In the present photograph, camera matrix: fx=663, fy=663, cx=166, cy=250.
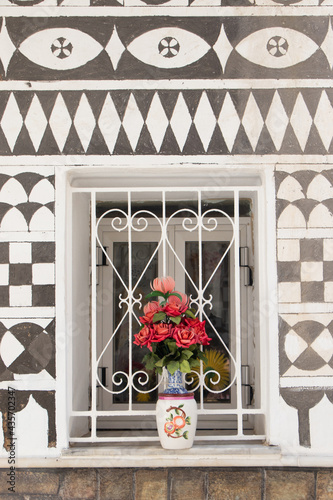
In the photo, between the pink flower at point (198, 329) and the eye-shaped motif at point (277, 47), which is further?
the eye-shaped motif at point (277, 47)

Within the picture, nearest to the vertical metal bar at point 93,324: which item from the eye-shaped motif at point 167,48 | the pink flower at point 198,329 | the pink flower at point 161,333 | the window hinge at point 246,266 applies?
the pink flower at point 161,333

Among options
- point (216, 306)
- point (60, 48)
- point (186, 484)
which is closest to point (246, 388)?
point (216, 306)

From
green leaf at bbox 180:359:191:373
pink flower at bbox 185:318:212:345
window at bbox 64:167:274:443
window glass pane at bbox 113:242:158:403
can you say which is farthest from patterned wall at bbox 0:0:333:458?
window glass pane at bbox 113:242:158:403

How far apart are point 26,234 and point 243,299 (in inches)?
53.6

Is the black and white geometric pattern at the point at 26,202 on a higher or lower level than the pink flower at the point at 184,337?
Answer: higher

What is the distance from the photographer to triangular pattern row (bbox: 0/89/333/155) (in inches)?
136

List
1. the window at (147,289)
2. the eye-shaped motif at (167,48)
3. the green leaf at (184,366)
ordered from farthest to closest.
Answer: the window at (147,289) < the eye-shaped motif at (167,48) < the green leaf at (184,366)

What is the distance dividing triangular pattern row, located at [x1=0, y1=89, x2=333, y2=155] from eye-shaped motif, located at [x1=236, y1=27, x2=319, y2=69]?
17 centimetres

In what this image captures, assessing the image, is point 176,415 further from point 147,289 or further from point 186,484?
point 147,289

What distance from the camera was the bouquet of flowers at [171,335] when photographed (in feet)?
10.4

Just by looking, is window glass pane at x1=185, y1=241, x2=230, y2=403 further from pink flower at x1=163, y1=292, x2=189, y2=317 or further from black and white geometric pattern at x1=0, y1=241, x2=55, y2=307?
black and white geometric pattern at x1=0, y1=241, x2=55, y2=307

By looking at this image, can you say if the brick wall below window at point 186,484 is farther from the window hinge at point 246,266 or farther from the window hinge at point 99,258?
the window hinge at point 99,258

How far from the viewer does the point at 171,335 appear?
320cm

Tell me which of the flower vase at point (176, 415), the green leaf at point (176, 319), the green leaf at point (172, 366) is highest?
the green leaf at point (176, 319)
